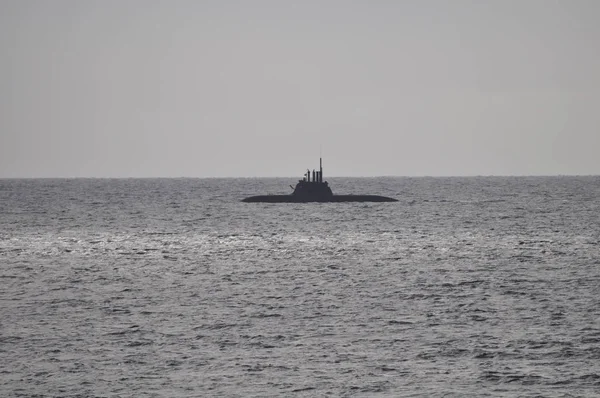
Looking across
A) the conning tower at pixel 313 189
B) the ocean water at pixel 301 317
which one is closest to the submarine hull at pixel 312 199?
the conning tower at pixel 313 189

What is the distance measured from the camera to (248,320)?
37.2 m

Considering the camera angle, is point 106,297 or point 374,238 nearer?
point 106,297

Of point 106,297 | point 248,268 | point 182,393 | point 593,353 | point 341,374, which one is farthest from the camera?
point 248,268

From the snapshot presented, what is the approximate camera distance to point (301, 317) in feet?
124

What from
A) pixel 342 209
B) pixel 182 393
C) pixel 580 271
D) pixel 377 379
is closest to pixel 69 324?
pixel 182 393

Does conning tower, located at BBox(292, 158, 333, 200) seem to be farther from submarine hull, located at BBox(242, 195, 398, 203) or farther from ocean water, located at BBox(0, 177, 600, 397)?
ocean water, located at BBox(0, 177, 600, 397)

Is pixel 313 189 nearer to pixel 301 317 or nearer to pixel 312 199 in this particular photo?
pixel 312 199

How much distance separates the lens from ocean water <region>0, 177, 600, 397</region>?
2753cm

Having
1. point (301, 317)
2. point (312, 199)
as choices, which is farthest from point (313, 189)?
point (301, 317)

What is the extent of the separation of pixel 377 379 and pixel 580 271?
95.7 feet

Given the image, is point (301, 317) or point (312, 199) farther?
point (312, 199)

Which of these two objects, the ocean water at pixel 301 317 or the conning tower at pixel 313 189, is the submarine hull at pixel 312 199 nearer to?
the conning tower at pixel 313 189

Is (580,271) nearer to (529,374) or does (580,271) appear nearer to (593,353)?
(593,353)

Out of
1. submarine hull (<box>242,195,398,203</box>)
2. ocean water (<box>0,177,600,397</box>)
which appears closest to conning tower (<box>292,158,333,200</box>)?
submarine hull (<box>242,195,398,203</box>)
